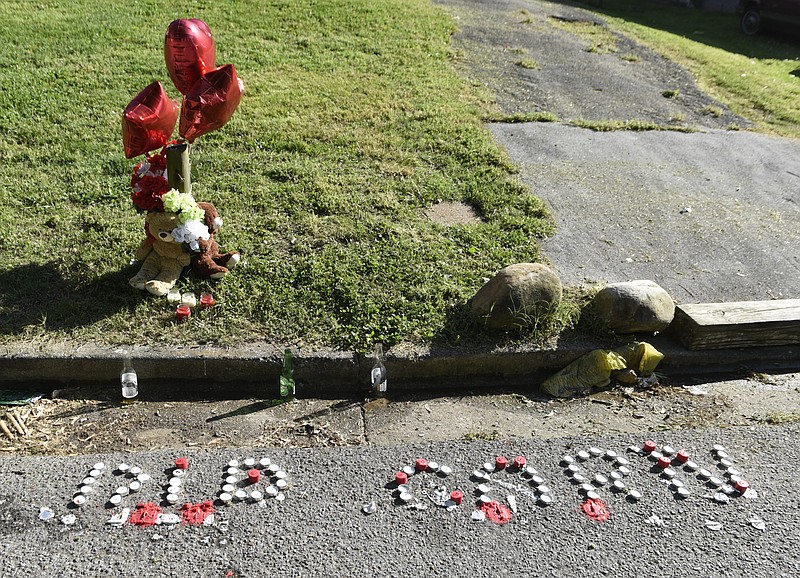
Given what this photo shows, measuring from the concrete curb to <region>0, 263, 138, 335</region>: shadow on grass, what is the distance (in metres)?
0.27

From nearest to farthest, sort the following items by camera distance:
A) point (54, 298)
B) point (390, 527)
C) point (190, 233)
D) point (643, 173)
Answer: point (390, 527) < point (190, 233) < point (54, 298) < point (643, 173)

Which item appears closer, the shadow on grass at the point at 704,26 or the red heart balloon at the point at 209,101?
the red heart balloon at the point at 209,101

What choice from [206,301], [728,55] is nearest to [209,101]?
[206,301]

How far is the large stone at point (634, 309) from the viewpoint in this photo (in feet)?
16.1

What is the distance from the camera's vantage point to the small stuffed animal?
16.3 ft

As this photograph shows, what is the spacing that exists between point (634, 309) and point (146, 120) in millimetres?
3437

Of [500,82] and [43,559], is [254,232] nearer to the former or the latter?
[43,559]

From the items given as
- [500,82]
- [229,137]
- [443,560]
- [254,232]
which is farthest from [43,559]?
[500,82]

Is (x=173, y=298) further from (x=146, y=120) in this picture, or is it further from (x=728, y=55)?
(x=728, y=55)

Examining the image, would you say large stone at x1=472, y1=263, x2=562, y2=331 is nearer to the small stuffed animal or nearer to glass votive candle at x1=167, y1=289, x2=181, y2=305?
the small stuffed animal

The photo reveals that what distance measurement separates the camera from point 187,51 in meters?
4.68

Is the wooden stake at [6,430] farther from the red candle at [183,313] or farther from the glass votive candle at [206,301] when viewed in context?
the glass votive candle at [206,301]

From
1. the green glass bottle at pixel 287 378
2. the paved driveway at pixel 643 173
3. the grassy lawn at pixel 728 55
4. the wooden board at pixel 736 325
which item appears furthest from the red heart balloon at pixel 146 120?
the grassy lawn at pixel 728 55

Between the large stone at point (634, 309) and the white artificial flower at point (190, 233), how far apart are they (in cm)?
280
